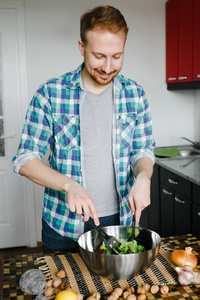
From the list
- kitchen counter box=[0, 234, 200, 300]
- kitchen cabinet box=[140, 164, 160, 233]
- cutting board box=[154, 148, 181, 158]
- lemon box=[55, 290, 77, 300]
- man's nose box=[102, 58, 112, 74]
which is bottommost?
kitchen cabinet box=[140, 164, 160, 233]

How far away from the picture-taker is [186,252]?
122cm

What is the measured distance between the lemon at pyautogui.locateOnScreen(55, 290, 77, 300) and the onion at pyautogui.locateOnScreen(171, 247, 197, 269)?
0.38 m

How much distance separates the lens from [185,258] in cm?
120

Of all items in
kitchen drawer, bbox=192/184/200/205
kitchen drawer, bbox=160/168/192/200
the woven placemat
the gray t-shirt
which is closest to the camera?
the woven placemat

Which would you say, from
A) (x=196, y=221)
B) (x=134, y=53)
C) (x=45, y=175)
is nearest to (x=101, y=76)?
(x=45, y=175)

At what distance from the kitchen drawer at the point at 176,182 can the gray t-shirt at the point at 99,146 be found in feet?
3.40

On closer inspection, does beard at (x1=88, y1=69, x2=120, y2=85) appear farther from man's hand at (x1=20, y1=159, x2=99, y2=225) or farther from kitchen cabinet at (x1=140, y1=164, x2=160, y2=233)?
kitchen cabinet at (x1=140, y1=164, x2=160, y2=233)

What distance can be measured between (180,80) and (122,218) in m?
1.97

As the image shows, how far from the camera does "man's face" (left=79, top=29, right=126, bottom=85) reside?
1.32 meters

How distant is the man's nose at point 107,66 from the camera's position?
1.35 metres

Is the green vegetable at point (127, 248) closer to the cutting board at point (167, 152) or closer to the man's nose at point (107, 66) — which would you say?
the man's nose at point (107, 66)

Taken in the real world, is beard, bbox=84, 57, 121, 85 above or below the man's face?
below

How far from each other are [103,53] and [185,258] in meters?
0.77

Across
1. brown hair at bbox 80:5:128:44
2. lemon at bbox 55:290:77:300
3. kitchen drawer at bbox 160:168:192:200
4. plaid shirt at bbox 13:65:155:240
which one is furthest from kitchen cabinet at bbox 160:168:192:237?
lemon at bbox 55:290:77:300
